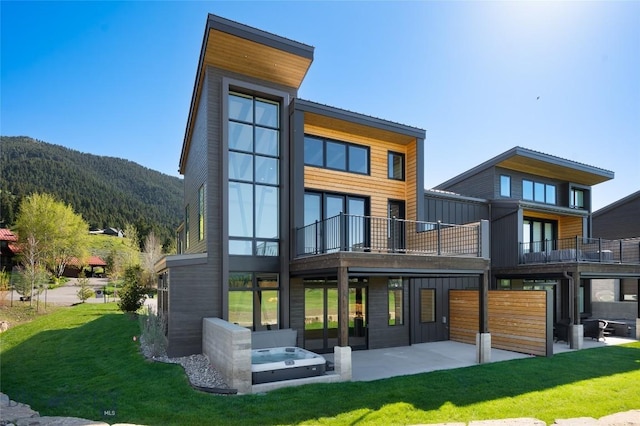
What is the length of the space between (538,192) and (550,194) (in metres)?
0.90

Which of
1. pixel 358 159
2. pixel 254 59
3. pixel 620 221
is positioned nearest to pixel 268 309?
pixel 358 159

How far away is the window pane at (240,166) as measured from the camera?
34.7 feet

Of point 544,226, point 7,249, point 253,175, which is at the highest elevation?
point 253,175

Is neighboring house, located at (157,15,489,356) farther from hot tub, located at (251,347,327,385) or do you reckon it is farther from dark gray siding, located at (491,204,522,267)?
dark gray siding, located at (491,204,522,267)

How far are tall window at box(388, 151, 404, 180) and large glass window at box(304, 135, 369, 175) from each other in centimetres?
107

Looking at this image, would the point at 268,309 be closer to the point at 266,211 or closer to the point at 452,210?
the point at 266,211

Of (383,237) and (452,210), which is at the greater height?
(452,210)

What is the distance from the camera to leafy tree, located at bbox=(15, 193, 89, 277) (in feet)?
112

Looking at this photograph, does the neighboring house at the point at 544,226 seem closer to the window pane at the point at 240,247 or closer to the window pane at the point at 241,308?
the window pane at the point at 240,247

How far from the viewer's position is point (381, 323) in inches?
485

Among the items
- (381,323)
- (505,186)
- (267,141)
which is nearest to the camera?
(267,141)

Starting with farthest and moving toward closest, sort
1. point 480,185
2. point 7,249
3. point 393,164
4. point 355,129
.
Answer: point 7,249
point 480,185
point 393,164
point 355,129

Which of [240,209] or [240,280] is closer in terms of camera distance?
[240,280]

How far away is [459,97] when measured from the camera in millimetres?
15109
